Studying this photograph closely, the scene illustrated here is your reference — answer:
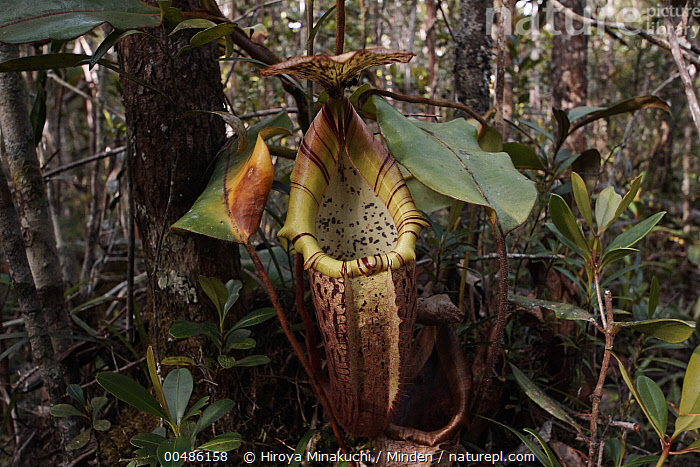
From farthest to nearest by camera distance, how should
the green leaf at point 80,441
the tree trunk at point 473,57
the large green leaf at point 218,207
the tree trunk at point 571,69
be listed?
the tree trunk at point 571,69 → the tree trunk at point 473,57 → the green leaf at point 80,441 → the large green leaf at point 218,207

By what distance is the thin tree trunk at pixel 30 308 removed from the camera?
94cm

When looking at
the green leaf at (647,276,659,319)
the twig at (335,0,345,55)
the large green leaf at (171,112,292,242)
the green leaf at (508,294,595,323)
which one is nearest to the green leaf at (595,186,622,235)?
the green leaf at (508,294,595,323)

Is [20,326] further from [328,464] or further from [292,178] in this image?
[292,178]

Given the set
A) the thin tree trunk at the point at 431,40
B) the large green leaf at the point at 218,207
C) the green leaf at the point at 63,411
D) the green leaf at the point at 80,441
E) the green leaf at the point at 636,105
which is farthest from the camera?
the thin tree trunk at the point at 431,40

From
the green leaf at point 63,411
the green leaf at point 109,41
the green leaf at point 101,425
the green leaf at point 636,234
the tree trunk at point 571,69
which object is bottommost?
the green leaf at point 101,425

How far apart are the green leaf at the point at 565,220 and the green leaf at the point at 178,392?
0.75 metres

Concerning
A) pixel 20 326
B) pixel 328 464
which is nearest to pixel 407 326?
pixel 328 464

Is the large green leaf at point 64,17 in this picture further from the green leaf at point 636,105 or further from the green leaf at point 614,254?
the green leaf at point 636,105

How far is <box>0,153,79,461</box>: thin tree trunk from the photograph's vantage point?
0.94 meters

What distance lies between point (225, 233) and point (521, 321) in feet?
2.53

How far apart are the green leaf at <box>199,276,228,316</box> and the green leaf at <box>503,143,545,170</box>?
0.77 metres

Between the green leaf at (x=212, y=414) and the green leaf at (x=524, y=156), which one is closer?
the green leaf at (x=212, y=414)

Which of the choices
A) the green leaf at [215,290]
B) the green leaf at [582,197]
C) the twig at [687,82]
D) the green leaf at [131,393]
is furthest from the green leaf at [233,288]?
the twig at [687,82]

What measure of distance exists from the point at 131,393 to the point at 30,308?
1.32 feet
